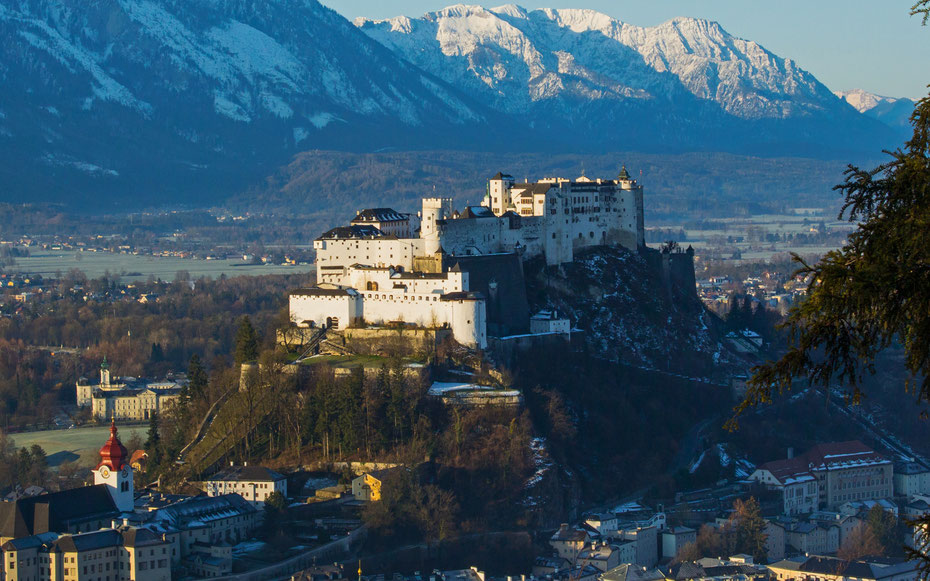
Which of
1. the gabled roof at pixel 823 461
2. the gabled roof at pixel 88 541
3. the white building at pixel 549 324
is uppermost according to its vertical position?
the white building at pixel 549 324

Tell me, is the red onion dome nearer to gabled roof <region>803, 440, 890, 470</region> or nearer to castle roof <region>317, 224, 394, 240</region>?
castle roof <region>317, 224, 394, 240</region>

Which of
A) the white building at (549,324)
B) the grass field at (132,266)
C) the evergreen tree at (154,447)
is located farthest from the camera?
the grass field at (132,266)

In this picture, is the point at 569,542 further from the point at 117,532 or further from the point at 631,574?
the point at 117,532

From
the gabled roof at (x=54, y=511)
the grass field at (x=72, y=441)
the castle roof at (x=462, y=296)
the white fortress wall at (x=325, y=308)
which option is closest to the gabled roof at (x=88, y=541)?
the gabled roof at (x=54, y=511)

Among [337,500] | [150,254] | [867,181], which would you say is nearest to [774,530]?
[337,500]

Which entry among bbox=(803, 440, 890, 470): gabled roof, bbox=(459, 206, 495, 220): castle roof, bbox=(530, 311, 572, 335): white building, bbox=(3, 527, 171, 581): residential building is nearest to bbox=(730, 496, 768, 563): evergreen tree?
bbox=(803, 440, 890, 470): gabled roof

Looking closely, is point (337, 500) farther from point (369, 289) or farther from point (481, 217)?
point (481, 217)

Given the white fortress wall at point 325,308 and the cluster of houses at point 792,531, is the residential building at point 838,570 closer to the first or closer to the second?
the cluster of houses at point 792,531
